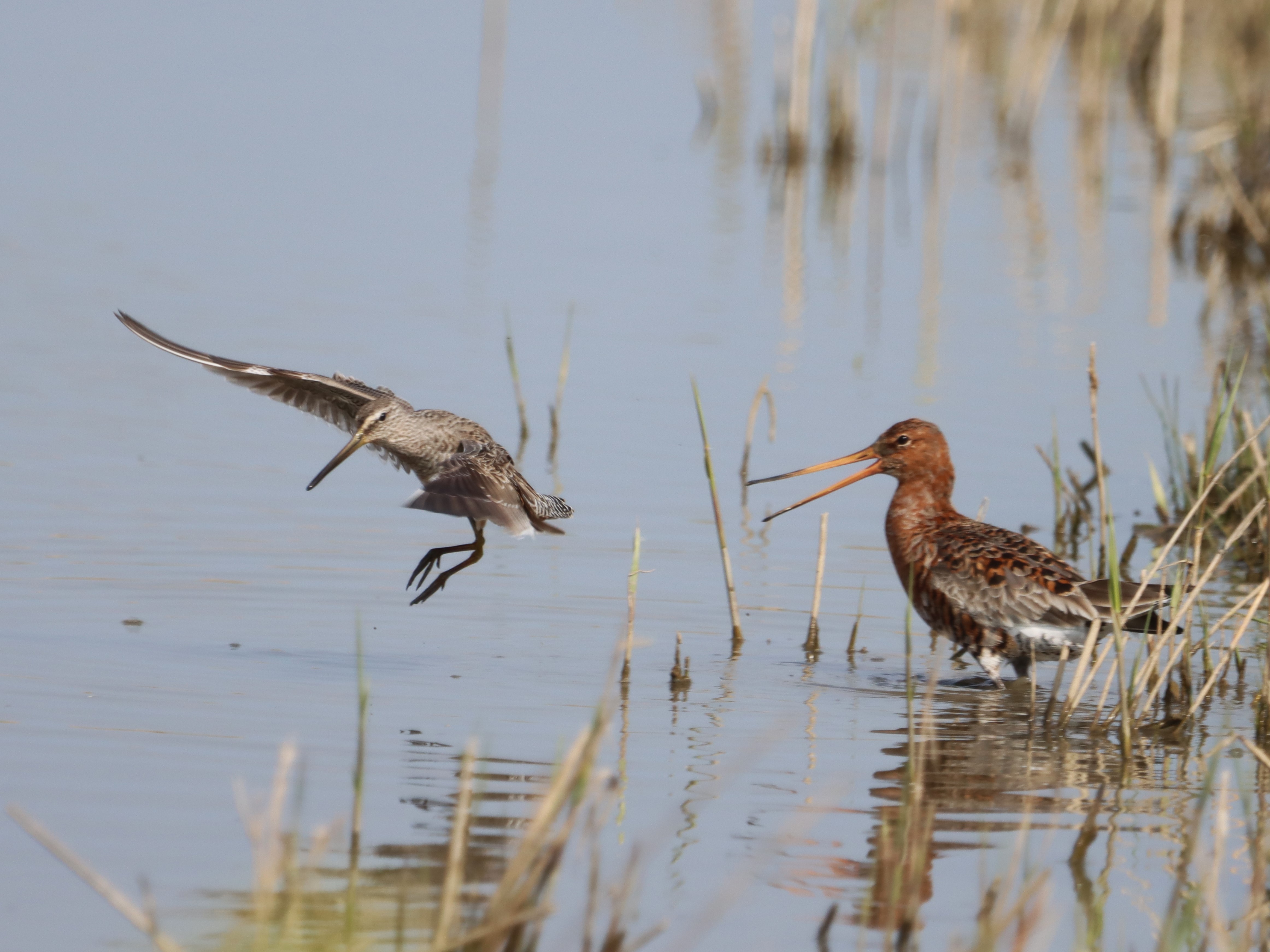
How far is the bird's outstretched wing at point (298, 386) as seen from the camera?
6988 millimetres

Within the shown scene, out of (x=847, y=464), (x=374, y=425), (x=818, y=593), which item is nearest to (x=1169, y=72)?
(x=847, y=464)

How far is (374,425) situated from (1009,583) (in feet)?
8.12

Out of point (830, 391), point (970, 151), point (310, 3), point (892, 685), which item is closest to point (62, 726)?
point (892, 685)

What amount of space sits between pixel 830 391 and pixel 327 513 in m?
3.85

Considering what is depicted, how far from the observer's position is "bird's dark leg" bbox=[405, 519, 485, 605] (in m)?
7.11

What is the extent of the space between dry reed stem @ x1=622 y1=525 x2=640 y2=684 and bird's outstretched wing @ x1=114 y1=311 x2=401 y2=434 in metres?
1.50

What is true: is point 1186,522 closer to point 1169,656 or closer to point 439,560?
point 1169,656

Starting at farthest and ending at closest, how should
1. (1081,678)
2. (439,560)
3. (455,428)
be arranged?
1. (439,560)
2. (455,428)
3. (1081,678)

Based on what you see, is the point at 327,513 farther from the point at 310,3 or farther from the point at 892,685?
the point at 310,3

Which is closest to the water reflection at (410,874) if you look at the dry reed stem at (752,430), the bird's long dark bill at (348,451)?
the bird's long dark bill at (348,451)

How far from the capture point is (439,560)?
7520 mm

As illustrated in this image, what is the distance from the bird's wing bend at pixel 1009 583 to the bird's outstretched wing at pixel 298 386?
2.30 metres

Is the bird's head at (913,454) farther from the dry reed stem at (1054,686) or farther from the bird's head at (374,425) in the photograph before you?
the bird's head at (374,425)

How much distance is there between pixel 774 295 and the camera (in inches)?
561
